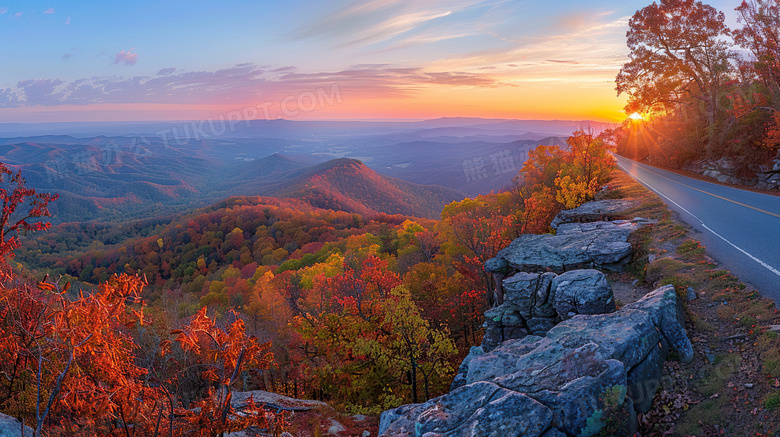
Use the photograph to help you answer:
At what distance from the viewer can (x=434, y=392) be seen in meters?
20.9

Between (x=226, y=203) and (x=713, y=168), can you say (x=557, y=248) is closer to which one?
(x=713, y=168)

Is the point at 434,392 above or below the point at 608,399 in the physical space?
below

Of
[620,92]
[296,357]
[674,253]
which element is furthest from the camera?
[620,92]

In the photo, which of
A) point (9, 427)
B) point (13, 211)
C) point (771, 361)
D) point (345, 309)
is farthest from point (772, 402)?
point (345, 309)

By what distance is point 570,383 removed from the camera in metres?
7.75

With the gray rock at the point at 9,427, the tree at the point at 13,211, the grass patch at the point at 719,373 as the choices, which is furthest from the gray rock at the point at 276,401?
the grass patch at the point at 719,373

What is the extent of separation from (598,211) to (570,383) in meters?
18.7

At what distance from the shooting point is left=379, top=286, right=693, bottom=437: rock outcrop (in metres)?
7.21

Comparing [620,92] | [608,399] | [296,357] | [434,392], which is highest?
[620,92]

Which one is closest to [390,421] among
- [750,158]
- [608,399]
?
[608,399]

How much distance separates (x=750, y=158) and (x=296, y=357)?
130 ft

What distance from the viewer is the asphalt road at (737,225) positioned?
451 inches

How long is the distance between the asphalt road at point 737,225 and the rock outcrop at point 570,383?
10.4 feet

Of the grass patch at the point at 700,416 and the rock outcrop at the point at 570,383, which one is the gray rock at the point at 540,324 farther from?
the grass patch at the point at 700,416
